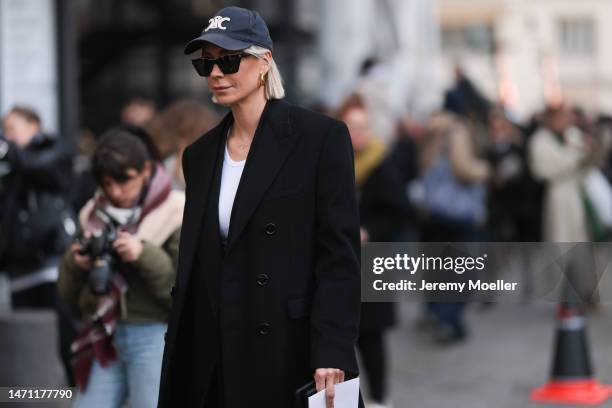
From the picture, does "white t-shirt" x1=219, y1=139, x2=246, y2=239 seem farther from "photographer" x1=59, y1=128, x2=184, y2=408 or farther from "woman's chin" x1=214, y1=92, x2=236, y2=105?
"photographer" x1=59, y1=128, x2=184, y2=408

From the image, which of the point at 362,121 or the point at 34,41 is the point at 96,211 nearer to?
the point at 362,121

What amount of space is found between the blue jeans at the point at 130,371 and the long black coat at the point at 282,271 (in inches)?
36.2

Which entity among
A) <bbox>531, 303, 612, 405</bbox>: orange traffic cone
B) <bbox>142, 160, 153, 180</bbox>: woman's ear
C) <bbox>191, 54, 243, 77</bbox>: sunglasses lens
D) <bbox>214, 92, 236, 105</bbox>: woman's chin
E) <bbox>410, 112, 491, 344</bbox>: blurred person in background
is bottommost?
<bbox>531, 303, 612, 405</bbox>: orange traffic cone

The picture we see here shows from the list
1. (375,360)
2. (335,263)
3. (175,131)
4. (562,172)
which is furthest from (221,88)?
(562,172)

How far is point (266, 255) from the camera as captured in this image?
398 centimetres

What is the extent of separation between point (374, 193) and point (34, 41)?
3.87m

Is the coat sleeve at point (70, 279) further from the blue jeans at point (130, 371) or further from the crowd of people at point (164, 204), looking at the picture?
the blue jeans at point (130, 371)

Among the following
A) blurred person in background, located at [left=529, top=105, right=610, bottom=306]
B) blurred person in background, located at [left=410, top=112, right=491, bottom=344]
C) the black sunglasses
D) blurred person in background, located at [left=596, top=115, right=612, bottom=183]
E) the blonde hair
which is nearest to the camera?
the black sunglasses

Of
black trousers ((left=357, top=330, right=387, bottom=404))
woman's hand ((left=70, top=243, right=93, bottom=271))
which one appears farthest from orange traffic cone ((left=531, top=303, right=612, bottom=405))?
woman's hand ((left=70, top=243, right=93, bottom=271))

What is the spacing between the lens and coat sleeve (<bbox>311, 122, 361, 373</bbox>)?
3.92 m

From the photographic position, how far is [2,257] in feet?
24.4

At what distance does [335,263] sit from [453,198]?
6.82 metres

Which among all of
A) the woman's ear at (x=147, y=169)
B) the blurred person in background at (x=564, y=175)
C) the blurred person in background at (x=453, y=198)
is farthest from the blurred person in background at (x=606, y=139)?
the woman's ear at (x=147, y=169)

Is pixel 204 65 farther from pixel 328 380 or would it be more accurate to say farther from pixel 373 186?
pixel 373 186
